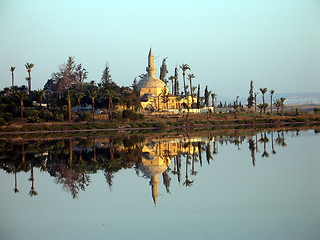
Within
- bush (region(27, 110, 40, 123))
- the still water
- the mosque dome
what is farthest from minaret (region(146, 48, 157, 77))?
the still water

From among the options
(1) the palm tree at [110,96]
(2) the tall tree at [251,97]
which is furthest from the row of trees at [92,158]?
(2) the tall tree at [251,97]

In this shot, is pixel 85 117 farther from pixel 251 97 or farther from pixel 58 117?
pixel 251 97

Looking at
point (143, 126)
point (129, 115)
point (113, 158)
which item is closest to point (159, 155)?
point (113, 158)

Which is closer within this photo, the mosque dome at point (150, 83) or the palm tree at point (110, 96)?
the palm tree at point (110, 96)

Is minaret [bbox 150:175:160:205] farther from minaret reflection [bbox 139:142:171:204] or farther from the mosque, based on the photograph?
the mosque

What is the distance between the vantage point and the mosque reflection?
24.7 metres

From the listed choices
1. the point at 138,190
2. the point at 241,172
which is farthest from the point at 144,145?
the point at 138,190

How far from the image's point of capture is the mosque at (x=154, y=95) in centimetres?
8706

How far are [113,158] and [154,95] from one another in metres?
56.7

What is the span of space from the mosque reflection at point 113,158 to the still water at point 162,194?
6cm

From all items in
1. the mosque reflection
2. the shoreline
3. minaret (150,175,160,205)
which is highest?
the shoreline

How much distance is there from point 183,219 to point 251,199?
11.0 feet

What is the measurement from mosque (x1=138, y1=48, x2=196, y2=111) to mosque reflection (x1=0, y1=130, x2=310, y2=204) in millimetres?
41736

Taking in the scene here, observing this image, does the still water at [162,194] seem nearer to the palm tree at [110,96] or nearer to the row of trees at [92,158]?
the row of trees at [92,158]
